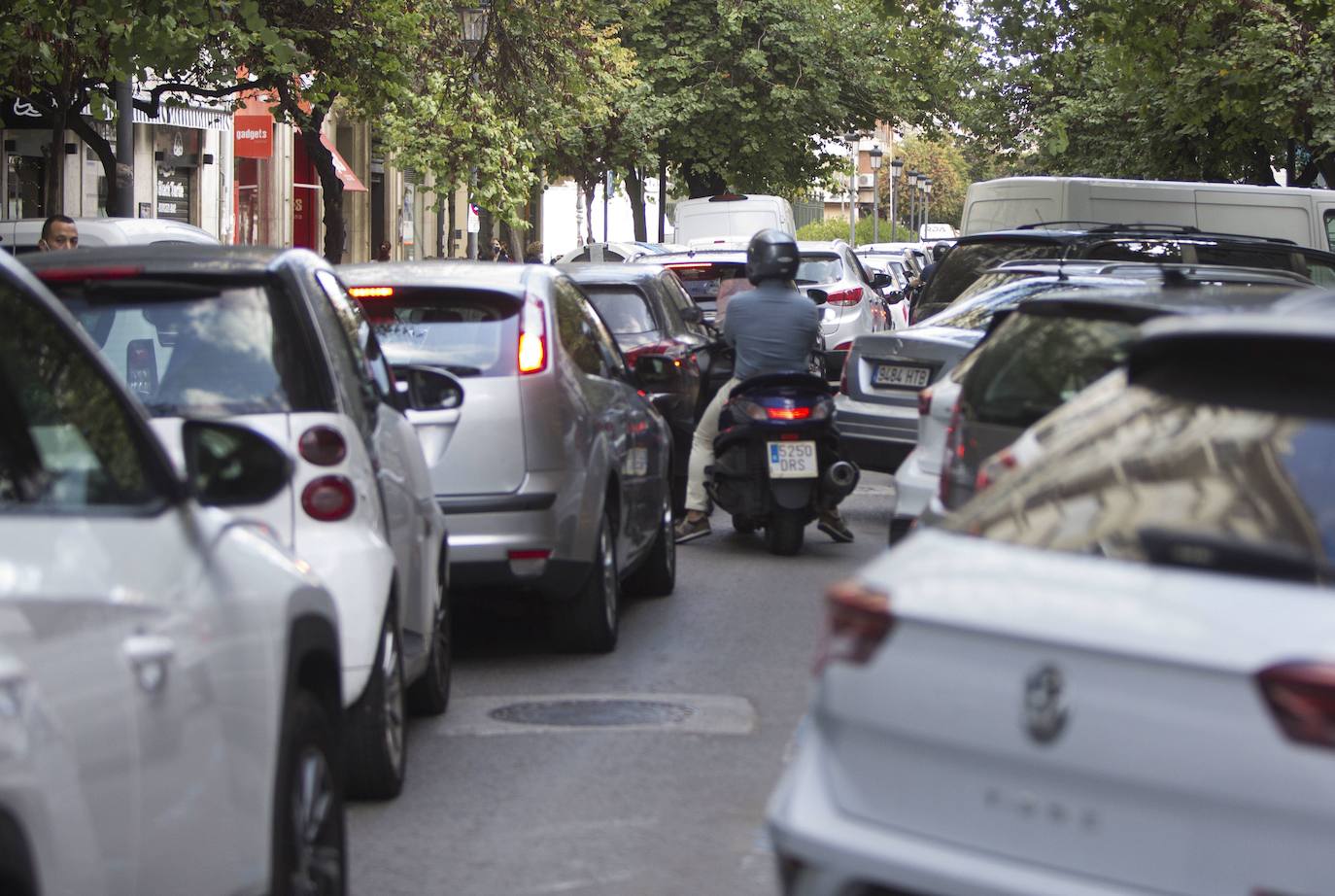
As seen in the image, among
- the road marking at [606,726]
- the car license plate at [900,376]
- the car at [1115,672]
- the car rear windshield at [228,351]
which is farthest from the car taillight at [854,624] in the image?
the car license plate at [900,376]

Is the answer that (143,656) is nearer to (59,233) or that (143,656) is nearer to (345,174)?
(59,233)

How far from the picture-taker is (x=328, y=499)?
20.7 ft

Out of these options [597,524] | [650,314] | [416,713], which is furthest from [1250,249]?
[416,713]

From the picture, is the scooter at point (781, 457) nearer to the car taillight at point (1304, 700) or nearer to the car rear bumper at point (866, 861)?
the car rear bumper at point (866, 861)

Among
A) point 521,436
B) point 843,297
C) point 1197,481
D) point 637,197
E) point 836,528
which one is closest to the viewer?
point 1197,481

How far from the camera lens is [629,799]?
6.73 metres

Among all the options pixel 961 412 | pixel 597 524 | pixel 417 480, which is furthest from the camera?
pixel 597 524

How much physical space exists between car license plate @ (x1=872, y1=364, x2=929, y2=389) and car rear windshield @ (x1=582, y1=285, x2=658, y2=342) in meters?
1.64

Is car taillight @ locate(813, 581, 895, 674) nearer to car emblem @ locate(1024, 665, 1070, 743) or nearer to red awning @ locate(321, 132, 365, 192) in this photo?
car emblem @ locate(1024, 665, 1070, 743)

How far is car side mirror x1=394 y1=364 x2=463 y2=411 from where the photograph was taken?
8055 millimetres

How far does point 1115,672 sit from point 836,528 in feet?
31.8

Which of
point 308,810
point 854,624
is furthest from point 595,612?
point 854,624

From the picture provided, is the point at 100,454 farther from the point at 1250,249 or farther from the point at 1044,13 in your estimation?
the point at 1044,13

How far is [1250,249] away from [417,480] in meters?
12.2
